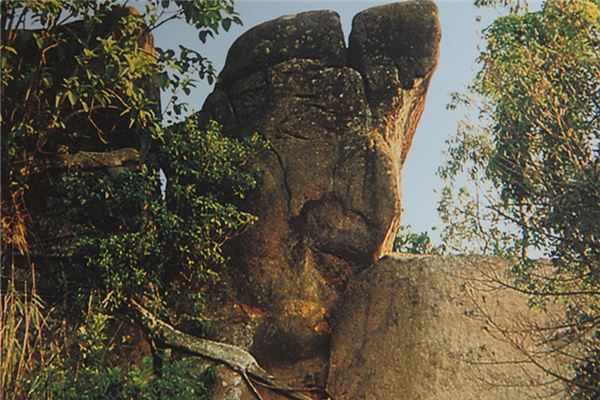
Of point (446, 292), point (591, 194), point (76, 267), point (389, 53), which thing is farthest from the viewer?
point (389, 53)

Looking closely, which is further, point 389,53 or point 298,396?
point 389,53

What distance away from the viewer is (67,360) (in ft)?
28.9

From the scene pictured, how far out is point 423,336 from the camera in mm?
9883

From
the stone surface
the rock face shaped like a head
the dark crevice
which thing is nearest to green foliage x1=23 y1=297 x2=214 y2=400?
the rock face shaped like a head

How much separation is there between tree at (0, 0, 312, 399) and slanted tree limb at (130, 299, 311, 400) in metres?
0.02

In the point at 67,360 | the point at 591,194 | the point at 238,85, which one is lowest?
the point at 67,360

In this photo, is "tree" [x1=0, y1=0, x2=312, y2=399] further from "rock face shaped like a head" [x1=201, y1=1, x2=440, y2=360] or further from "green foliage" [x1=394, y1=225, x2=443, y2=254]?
"green foliage" [x1=394, y1=225, x2=443, y2=254]

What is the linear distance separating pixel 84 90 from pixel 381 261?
13.8 feet

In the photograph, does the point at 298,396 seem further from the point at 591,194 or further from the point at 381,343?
the point at 591,194

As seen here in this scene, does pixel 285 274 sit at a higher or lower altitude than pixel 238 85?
lower

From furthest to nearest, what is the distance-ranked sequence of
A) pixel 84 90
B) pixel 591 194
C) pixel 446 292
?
pixel 446 292
pixel 84 90
pixel 591 194

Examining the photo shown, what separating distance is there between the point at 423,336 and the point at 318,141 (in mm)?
2802

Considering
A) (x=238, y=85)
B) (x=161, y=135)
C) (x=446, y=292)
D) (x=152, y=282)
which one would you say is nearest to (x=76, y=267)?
(x=152, y=282)

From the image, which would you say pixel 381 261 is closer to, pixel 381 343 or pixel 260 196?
pixel 381 343
